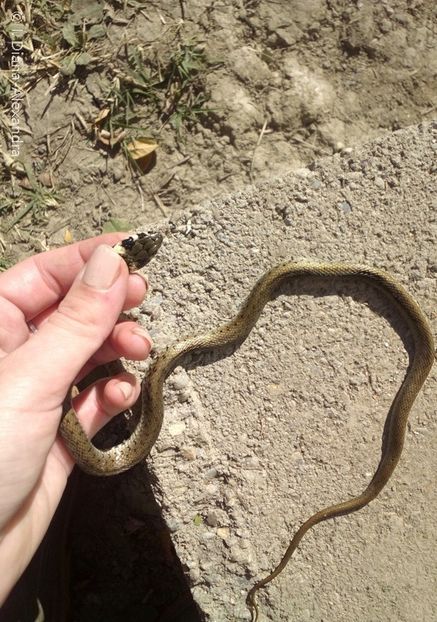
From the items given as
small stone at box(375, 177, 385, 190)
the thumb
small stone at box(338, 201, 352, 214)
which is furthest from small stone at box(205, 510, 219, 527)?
small stone at box(375, 177, 385, 190)

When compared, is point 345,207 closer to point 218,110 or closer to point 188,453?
point 218,110

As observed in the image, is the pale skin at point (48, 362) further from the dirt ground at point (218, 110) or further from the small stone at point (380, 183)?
the small stone at point (380, 183)

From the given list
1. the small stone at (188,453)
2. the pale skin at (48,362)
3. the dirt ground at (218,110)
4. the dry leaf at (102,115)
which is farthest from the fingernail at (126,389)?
the dry leaf at (102,115)

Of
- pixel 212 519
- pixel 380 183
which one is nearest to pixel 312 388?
pixel 212 519

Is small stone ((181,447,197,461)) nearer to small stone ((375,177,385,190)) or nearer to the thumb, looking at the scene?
the thumb

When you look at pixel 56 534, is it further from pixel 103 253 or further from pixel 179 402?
pixel 103 253

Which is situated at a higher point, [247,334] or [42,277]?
[42,277]
